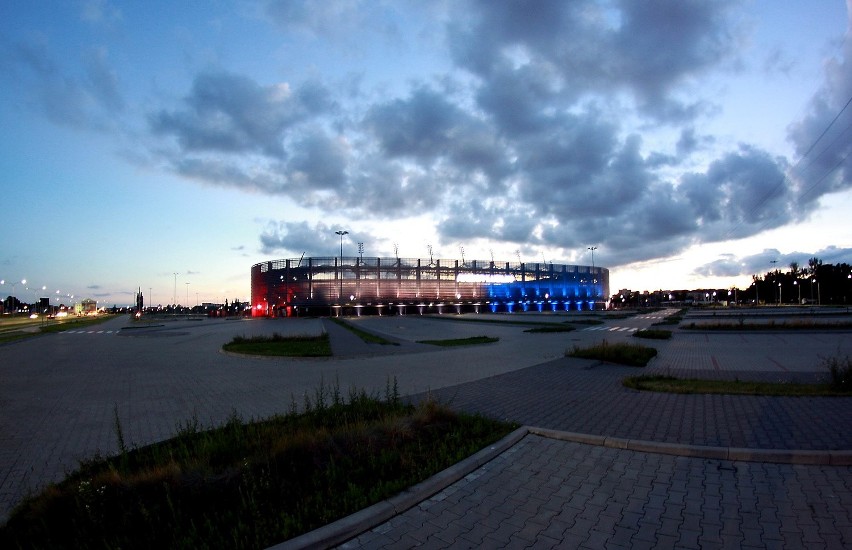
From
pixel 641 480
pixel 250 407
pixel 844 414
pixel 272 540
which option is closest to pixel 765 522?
pixel 641 480

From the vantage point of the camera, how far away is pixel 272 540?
148 inches

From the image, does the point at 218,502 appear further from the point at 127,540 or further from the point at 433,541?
the point at 433,541

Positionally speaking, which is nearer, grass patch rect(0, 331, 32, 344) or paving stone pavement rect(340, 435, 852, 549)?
paving stone pavement rect(340, 435, 852, 549)

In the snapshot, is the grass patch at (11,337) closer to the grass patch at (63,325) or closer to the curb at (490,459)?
the grass patch at (63,325)

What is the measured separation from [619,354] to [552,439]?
31.4 feet

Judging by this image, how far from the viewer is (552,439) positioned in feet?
21.7

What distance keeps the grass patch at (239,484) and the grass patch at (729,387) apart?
4.97 m

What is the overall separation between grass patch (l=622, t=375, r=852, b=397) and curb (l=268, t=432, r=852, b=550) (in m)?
4.07

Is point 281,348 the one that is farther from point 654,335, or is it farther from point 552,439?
point 654,335

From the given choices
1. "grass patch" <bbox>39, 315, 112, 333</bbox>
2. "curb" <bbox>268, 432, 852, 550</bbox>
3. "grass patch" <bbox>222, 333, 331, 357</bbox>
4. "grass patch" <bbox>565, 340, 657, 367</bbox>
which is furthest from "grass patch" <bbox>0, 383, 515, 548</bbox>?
"grass patch" <bbox>39, 315, 112, 333</bbox>

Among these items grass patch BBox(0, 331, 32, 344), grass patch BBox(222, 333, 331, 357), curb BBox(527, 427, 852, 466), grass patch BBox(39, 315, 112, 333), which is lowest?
grass patch BBox(39, 315, 112, 333)

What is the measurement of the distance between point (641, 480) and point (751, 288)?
17159 cm

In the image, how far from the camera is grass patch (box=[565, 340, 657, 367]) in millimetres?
14492

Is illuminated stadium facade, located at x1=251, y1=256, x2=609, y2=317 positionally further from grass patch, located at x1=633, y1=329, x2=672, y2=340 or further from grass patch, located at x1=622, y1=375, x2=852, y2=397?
grass patch, located at x1=622, y1=375, x2=852, y2=397
